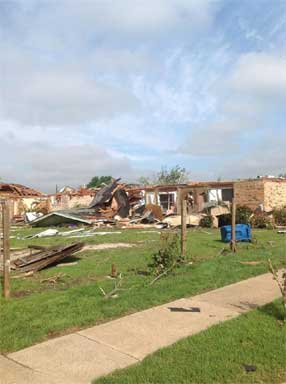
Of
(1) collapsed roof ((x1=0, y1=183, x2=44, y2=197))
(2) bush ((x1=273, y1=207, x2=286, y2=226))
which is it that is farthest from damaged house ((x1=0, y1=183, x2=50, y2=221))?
(2) bush ((x1=273, y1=207, x2=286, y2=226))

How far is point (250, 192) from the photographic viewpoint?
2577cm

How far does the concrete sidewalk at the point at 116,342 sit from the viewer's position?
3768mm

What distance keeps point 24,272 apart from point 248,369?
623 cm

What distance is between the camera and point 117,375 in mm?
3676

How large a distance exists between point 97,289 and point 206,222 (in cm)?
1576

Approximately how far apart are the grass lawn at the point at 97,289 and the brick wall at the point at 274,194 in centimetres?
1380

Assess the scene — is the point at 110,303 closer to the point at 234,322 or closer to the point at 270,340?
the point at 234,322

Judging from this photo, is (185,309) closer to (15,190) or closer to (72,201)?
(72,201)

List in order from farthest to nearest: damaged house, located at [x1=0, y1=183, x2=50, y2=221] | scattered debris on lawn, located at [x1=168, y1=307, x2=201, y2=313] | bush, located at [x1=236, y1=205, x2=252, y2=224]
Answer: damaged house, located at [x1=0, y1=183, x2=50, y2=221]
bush, located at [x1=236, y1=205, x2=252, y2=224]
scattered debris on lawn, located at [x1=168, y1=307, x2=201, y2=313]

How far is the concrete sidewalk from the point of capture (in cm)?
377

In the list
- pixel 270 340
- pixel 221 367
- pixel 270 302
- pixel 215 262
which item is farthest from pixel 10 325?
pixel 215 262

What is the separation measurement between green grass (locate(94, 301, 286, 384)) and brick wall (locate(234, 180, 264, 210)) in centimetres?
2090

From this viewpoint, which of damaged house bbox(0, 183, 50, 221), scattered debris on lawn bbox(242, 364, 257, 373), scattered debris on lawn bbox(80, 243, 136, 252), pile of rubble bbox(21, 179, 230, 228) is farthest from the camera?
damaged house bbox(0, 183, 50, 221)

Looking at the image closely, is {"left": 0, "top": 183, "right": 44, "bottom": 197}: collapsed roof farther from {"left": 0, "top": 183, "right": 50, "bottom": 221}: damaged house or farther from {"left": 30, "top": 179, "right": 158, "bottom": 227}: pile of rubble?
{"left": 30, "top": 179, "right": 158, "bottom": 227}: pile of rubble
